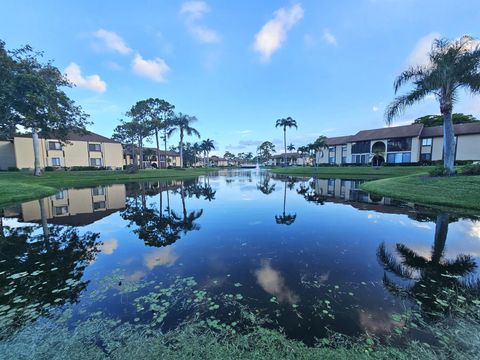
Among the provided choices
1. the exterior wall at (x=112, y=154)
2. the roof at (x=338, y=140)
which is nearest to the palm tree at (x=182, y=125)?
the exterior wall at (x=112, y=154)

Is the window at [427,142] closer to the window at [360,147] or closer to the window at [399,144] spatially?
the window at [399,144]

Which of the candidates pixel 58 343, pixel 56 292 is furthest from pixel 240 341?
pixel 56 292

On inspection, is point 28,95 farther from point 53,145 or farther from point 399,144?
point 399,144

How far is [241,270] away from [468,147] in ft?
166

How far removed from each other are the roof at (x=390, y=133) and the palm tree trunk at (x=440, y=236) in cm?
4294

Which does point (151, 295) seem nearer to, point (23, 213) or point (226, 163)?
point (23, 213)

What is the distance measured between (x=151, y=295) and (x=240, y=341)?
6.70ft

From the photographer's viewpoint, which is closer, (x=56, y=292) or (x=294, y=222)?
(x=56, y=292)

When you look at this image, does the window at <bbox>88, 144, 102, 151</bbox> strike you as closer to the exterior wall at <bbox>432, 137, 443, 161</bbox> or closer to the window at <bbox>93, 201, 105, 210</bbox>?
the window at <bbox>93, 201, 105, 210</bbox>

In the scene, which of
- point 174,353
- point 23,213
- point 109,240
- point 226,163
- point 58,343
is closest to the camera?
point 174,353

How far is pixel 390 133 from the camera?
4684 cm

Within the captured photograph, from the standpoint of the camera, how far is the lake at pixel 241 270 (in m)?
3.51

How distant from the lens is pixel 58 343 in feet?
9.27

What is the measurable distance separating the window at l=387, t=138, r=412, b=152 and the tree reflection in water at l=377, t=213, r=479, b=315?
47.3m
